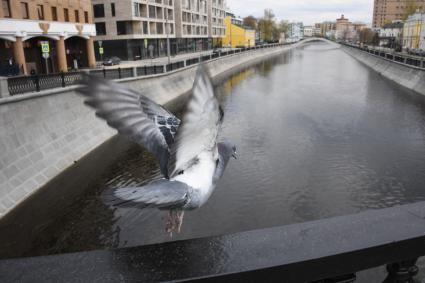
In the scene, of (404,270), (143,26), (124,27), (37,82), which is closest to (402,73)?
(143,26)

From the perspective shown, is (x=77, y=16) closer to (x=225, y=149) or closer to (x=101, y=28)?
(x=101, y=28)

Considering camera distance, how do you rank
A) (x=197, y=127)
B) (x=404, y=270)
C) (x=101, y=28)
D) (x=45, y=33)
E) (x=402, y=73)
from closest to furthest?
(x=404, y=270) → (x=197, y=127) → (x=45, y=33) → (x=402, y=73) → (x=101, y=28)

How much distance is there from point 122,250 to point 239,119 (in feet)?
85.2

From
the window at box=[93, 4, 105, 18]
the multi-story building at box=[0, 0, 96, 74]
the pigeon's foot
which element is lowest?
the pigeon's foot

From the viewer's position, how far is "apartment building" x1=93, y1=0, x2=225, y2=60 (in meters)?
57.2

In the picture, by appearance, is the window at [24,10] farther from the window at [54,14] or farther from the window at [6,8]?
the window at [54,14]

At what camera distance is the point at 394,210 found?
2691mm

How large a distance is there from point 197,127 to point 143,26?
2424 inches

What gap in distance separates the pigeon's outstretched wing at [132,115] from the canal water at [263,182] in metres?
8.49

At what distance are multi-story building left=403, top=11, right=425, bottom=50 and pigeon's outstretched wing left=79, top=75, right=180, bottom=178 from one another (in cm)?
9656

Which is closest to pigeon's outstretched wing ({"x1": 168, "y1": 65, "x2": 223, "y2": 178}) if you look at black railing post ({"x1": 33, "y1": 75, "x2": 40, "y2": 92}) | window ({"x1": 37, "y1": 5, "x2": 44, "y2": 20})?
black railing post ({"x1": 33, "y1": 75, "x2": 40, "y2": 92})

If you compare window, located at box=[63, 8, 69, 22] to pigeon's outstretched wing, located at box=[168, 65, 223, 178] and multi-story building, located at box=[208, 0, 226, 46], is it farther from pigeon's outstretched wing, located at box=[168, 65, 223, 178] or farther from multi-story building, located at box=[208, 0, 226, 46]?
multi-story building, located at box=[208, 0, 226, 46]

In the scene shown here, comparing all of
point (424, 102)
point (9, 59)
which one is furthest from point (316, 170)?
point (9, 59)

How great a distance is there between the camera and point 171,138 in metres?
3.39
